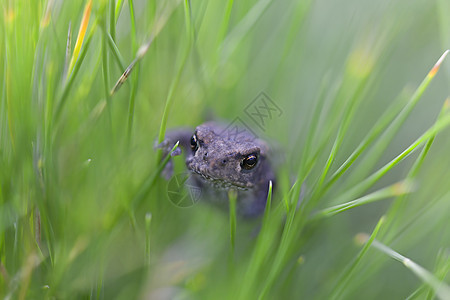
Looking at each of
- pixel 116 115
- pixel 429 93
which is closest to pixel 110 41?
pixel 116 115

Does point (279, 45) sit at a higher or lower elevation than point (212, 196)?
higher

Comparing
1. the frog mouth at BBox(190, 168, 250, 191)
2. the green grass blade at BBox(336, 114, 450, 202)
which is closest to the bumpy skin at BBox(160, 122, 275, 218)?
the frog mouth at BBox(190, 168, 250, 191)

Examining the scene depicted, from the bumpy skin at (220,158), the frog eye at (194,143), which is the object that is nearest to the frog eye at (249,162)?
the bumpy skin at (220,158)

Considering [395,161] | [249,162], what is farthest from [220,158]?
[395,161]

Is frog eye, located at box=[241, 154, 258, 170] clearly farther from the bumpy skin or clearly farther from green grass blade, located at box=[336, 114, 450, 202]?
green grass blade, located at box=[336, 114, 450, 202]

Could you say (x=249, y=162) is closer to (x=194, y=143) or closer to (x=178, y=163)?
(x=194, y=143)

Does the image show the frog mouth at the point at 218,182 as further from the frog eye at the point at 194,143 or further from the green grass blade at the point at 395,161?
the green grass blade at the point at 395,161

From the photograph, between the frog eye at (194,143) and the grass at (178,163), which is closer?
the grass at (178,163)

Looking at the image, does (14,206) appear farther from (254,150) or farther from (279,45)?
(279,45)
